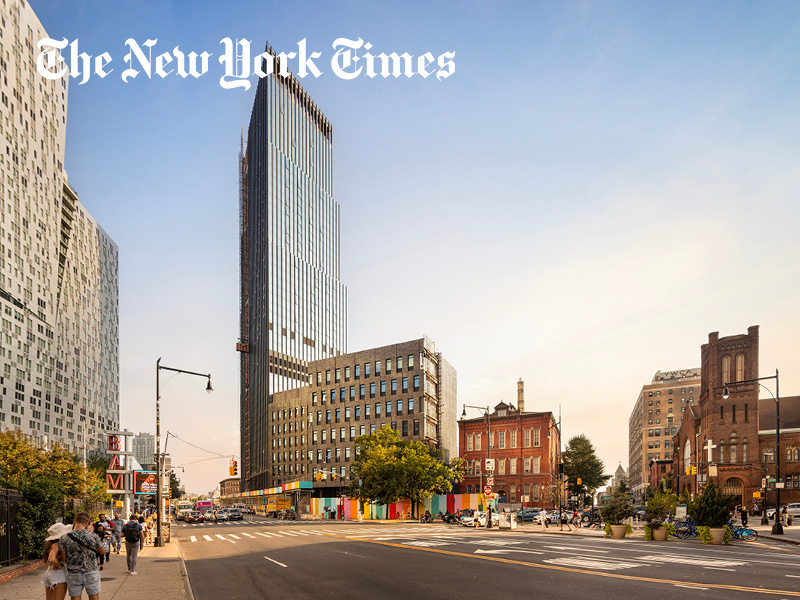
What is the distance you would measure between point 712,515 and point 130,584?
30365 millimetres

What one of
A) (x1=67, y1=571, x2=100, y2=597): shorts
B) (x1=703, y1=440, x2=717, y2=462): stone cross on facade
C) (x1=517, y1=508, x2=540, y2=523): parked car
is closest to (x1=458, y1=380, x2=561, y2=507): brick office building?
(x1=703, y1=440, x2=717, y2=462): stone cross on facade

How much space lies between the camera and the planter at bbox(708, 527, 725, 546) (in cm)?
3484

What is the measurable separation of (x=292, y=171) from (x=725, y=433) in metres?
131

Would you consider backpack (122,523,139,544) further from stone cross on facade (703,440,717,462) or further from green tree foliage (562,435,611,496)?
green tree foliage (562,435,611,496)

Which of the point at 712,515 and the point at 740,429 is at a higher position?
the point at 712,515

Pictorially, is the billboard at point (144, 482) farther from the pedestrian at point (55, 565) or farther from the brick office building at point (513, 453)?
the brick office building at point (513, 453)

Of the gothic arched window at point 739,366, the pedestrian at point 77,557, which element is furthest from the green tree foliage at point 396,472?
the pedestrian at point 77,557

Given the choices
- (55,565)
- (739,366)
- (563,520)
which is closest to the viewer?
(55,565)

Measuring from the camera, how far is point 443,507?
87.8 metres

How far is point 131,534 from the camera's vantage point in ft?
75.1

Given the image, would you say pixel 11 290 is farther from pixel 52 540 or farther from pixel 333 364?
pixel 52 540

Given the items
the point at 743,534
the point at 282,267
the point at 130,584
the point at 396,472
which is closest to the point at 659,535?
the point at 743,534

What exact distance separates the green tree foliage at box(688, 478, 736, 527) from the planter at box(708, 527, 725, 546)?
1.01 m

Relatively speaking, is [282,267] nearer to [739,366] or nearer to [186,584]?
[739,366]
